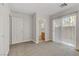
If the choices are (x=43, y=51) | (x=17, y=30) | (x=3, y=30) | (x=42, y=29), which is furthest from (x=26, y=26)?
(x=3, y=30)

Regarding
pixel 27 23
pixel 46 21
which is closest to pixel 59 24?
pixel 46 21

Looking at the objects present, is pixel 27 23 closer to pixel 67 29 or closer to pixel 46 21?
A: pixel 46 21

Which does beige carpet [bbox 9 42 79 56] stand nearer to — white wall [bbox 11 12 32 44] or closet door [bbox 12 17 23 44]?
closet door [bbox 12 17 23 44]

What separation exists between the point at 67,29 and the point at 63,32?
0.36 meters

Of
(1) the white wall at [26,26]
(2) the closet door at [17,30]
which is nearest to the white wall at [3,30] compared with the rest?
(2) the closet door at [17,30]

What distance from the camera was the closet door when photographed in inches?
193

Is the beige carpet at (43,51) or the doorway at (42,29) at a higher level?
the doorway at (42,29)

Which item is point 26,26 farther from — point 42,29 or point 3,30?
point 3,30

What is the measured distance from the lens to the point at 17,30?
16.9ft

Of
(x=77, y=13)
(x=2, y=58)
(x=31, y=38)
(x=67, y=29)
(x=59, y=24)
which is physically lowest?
(x=31, y=38)

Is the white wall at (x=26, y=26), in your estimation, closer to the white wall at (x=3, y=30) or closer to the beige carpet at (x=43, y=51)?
the beige carpet at (x=43, y=51)

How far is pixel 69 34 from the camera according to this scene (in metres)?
4.68

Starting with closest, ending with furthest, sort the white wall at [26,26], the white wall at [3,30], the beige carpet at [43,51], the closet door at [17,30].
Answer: the white wall at [3,30], the beige carpet at [43,51], the closet door at [17,30], the white wall at [26,26]

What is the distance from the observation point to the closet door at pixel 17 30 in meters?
4.91
